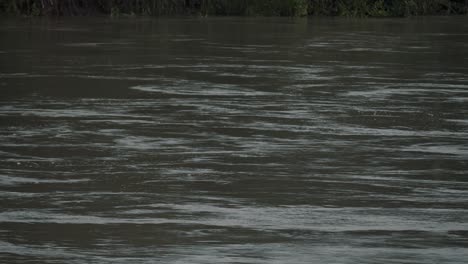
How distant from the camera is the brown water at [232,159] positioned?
23.7 feet

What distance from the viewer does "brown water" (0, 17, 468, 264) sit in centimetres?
721

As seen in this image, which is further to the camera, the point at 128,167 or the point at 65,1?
the point at 65,1

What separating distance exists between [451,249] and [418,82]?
1108 cm

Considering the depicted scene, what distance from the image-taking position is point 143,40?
2734 centimetres

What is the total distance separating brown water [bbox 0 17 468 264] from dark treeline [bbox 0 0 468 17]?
1767 centimetres

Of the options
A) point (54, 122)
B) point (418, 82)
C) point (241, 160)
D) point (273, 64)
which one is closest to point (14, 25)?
point (273, 64)

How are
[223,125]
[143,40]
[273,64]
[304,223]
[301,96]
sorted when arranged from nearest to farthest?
[304,223] < [223,125] < [301,96] < [273,64] < [143,40]

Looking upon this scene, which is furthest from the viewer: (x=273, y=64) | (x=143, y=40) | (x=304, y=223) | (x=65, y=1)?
(x=65, y=1)

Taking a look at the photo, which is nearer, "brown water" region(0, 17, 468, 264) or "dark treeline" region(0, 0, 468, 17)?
"brown water" region(0, 17, 468, 264)

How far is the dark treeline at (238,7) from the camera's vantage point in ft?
131

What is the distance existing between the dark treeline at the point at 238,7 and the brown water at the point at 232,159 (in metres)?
17.7

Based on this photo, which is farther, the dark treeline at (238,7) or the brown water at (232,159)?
the dark treeline at (238,7)

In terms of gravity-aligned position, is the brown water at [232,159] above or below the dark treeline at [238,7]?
above

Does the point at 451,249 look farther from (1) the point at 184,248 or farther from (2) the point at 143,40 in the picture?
(2) the point at 143,40
